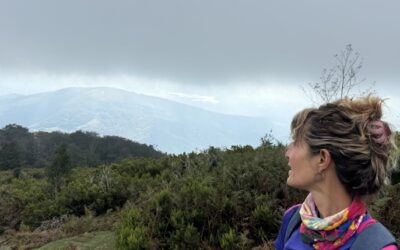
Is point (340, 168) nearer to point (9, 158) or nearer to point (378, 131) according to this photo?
point (378, 131)

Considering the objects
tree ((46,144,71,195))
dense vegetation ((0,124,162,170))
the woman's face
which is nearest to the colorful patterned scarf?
the woman's face

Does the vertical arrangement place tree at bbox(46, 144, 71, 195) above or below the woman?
below

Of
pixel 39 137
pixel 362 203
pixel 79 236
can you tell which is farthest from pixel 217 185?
pixel 39 137

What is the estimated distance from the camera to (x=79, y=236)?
697 centimetres

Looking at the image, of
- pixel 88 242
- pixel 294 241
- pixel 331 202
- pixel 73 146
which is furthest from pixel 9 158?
pixel 331 202

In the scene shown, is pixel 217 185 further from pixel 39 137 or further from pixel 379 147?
pixel 39 137

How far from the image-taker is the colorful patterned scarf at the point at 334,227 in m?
1.85

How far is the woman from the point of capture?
1.87 meters

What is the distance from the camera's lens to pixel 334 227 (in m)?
1.88

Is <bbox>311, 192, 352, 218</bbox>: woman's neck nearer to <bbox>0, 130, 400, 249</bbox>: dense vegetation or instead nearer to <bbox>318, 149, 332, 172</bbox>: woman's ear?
<bbox>318, 149, 332, 172</bbox>: woman's ear

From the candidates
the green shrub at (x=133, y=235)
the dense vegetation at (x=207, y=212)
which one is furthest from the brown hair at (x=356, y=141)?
the green shrub at (x=133, y=235)

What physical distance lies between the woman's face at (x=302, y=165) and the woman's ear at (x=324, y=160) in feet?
0.06

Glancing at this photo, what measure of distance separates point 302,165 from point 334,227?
298 mm

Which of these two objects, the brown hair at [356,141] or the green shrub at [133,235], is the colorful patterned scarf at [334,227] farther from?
the green shrub at [133,235]
